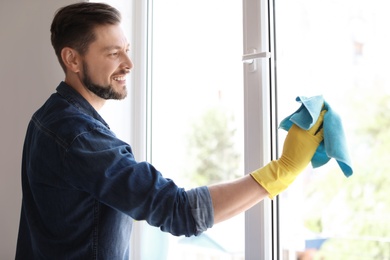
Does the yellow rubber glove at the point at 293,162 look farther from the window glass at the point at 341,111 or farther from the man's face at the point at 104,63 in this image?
the man's face at the point at 104,63

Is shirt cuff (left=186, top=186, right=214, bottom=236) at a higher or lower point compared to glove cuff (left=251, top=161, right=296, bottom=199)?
lower

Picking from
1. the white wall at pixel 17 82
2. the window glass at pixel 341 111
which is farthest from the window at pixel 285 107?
the white wall at pixel 17 82

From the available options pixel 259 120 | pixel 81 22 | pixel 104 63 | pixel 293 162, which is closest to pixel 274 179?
pixel 293 162

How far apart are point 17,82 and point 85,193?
36.9 inches

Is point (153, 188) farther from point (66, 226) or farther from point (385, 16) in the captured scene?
point (385, 16)

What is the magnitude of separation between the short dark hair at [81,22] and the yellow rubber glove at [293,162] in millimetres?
617

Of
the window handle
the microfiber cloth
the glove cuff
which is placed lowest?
the glove cuff

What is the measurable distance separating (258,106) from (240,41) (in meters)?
0.26

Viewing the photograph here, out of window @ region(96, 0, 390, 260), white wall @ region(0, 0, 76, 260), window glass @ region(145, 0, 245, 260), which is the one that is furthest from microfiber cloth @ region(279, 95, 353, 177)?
white wall @ region(0, 0, 76, 260)

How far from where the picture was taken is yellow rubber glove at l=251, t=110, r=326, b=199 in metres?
1.28

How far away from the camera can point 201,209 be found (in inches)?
49.8

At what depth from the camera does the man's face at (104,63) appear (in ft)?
4.91

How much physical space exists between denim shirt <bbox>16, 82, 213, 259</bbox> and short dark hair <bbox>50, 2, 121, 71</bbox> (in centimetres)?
13

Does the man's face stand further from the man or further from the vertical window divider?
the vertical window divider
